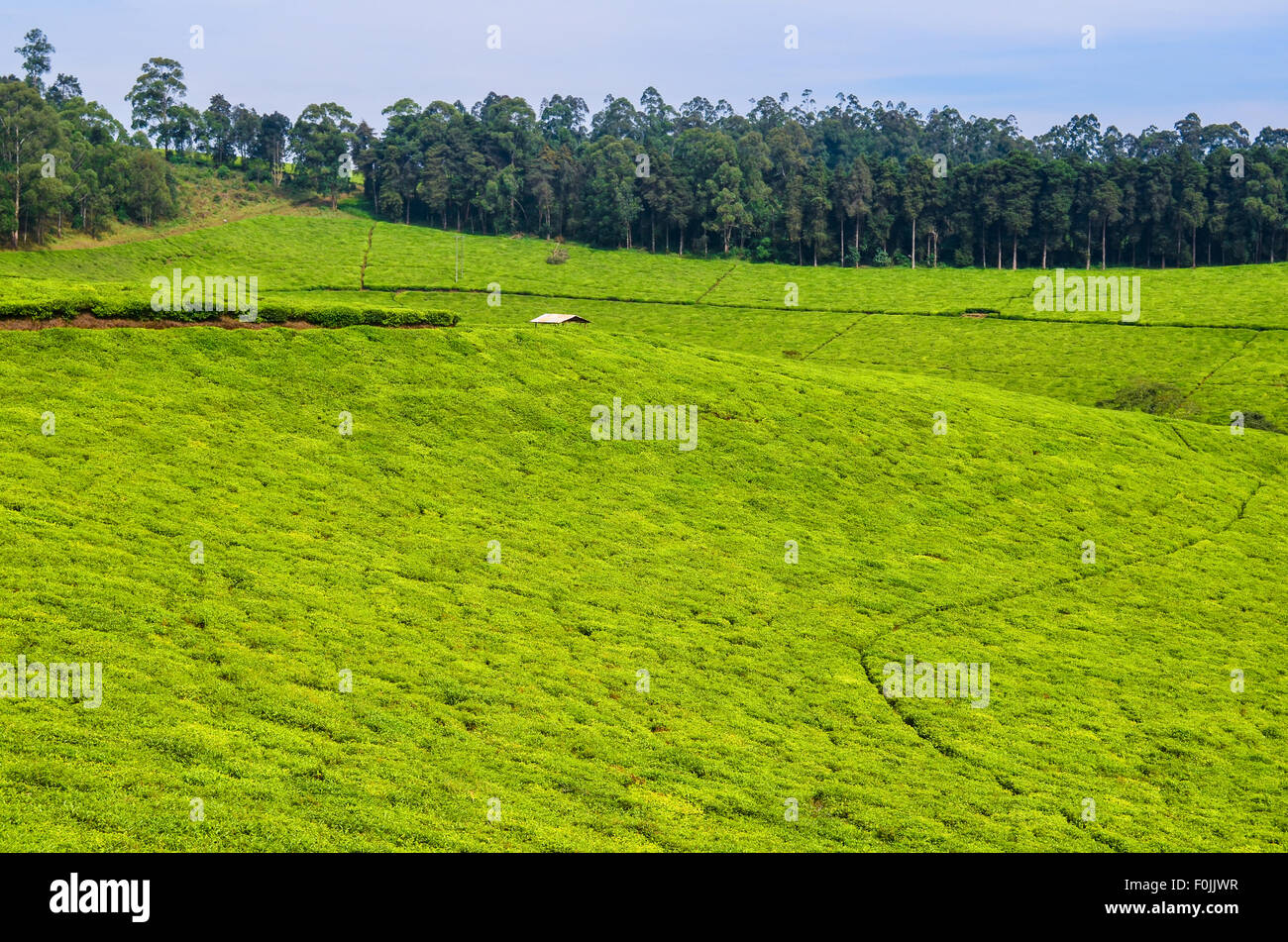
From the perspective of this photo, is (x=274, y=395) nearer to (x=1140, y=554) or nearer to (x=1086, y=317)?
(x=1140, y=554)

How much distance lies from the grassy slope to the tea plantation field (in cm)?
14

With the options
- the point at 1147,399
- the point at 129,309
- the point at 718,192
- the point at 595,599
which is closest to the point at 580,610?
the point at 595,599

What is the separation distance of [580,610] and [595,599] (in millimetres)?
1176

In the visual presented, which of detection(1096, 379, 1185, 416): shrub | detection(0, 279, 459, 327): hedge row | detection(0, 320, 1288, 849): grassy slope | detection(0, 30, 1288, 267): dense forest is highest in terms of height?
detection(0, 30, 1288, 267): dense forest

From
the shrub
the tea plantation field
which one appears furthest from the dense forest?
the tea plantation field

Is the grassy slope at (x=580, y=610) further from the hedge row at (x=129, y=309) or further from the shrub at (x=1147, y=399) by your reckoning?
the shrub at (x=1147, y=399)

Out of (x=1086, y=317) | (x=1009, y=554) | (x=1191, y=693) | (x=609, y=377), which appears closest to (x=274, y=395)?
(x=609, y=377)

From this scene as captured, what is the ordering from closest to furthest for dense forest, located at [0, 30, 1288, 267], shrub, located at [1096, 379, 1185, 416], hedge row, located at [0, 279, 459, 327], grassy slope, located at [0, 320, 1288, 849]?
grassy slope, located at [0, 320, 1288, 849] → hedge row, located at [0, 279, 459, 327] → shrub, located at [1096, 379, 1185, 416] → dense forest, located at [0, 30, 1288, 267]

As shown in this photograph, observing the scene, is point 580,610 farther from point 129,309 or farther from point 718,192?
point 718,192

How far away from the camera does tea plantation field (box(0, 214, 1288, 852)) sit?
2362 centimetres

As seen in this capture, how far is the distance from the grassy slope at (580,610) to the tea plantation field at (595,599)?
14cm

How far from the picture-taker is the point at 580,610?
34.8 m

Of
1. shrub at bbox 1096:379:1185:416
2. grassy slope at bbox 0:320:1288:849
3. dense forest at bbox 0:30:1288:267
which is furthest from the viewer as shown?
dense forest at bbox 0:30:1288:267

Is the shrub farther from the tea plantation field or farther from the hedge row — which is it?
the hedge row
